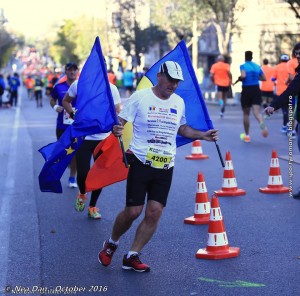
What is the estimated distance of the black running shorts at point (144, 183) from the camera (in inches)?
267

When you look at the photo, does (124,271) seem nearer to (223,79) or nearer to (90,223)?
(90,223)

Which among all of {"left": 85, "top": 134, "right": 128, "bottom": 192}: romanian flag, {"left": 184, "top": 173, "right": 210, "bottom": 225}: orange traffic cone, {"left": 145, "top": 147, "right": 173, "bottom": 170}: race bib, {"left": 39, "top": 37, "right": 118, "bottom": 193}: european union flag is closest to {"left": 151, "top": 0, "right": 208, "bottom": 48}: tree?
{"left": 184, "top": 173, "right": 210, "bottom": 225}: orange traffic cone

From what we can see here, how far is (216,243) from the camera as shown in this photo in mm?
7371

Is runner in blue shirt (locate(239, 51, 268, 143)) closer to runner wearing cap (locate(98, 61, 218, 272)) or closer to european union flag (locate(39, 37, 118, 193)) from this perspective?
european union flag (locate(39, 37, 118, 193))

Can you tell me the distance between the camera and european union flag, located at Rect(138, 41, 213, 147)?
7.51m

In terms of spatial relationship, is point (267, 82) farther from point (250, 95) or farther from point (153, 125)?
point (153, 125)

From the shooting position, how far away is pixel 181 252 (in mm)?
7656

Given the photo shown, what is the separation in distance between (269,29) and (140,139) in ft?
116

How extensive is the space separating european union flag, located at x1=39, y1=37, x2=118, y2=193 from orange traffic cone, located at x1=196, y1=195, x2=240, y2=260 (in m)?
→ 1.19

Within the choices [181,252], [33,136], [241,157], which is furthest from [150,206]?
[33,136]

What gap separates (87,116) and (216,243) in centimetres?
159

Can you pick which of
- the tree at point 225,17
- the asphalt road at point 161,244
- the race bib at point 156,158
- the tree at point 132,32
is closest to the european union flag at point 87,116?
the race bib at point 156,158

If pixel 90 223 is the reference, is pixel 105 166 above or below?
above

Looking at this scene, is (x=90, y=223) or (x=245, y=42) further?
(x=245, y=42)
